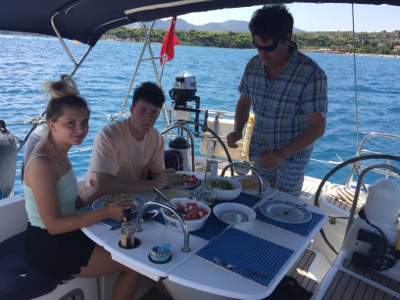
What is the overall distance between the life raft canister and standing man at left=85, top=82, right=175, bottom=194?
0.88 meters

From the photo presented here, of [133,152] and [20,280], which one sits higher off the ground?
[133,152]

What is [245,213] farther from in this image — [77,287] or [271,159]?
[77,287]

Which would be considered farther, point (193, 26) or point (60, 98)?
point (193, 26)

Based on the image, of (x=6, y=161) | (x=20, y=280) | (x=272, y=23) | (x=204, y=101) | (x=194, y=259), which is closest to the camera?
(x=194, y=259)

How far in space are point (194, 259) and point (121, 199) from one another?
0.55 metres

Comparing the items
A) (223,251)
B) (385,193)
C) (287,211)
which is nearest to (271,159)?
(287,211)

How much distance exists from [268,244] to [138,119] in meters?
0.98

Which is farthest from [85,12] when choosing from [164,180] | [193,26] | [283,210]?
[193,26]

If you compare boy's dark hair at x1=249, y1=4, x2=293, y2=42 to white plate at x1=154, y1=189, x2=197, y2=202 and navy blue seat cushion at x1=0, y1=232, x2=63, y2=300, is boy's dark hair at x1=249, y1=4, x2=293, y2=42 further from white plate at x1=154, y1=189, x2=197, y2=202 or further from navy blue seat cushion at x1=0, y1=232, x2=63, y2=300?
navy blue seat cushion at x1=0, y1=232, x2=63, y2=300

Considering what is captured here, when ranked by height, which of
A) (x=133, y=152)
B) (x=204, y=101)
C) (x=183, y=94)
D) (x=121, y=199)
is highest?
(x=183, y=94)

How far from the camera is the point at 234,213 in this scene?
4.88 feet

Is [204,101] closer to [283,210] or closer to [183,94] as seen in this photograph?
[183,94]

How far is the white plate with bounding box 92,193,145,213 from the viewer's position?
1.50 metres

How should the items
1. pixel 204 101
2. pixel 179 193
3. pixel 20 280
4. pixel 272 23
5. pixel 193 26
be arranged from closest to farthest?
pixel 20 280
pixel 179 193
pixel 272 23
pixel 204 101
pixel 193 26
